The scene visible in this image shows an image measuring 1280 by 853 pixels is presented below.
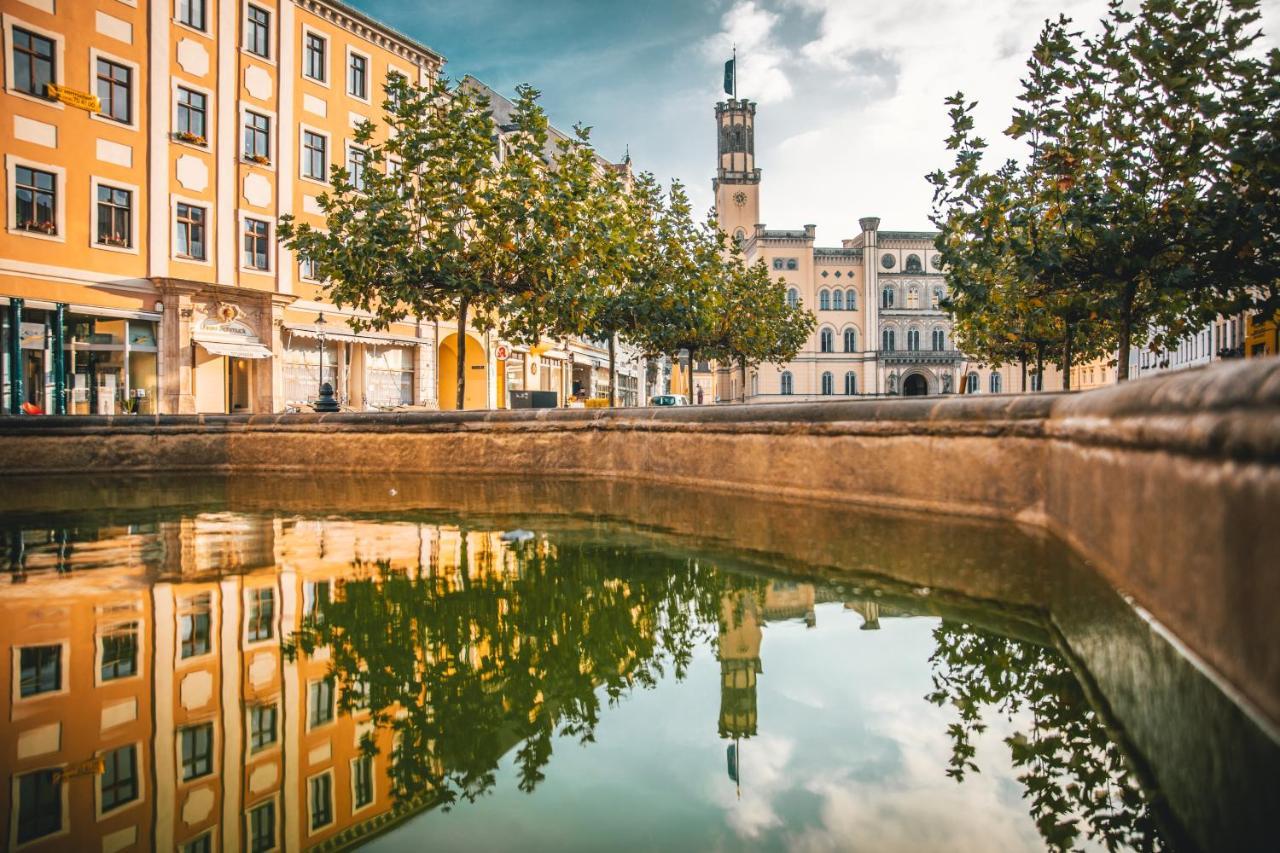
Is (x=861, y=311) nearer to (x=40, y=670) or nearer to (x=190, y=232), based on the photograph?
(x=190, y=232)

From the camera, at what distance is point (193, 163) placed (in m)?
23.2

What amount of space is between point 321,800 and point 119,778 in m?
0.42

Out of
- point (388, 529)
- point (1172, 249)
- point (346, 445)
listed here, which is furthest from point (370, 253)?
point (1172, 249)

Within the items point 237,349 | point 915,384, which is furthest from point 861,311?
point 237,349

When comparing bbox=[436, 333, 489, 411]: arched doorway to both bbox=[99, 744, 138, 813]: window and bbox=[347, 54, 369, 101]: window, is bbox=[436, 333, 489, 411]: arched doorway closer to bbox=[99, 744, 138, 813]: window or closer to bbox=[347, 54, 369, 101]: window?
bbox=[347, 54, 369, 101]: window

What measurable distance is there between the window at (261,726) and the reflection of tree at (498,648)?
18cm

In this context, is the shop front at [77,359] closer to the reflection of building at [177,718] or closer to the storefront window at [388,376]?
the storefront window at [388,376]

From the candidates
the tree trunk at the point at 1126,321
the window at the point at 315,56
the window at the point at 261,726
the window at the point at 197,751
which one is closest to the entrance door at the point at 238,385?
the window at the point at 315,56

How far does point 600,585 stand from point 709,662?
3.92 feet

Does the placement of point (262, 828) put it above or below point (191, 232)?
below

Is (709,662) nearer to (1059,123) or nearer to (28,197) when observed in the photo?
(1059,123)

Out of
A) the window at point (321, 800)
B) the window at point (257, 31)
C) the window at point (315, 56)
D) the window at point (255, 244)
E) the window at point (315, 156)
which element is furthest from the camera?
the window at point (315, 56)

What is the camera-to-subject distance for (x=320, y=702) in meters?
2.23

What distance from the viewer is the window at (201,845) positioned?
4.99ft
